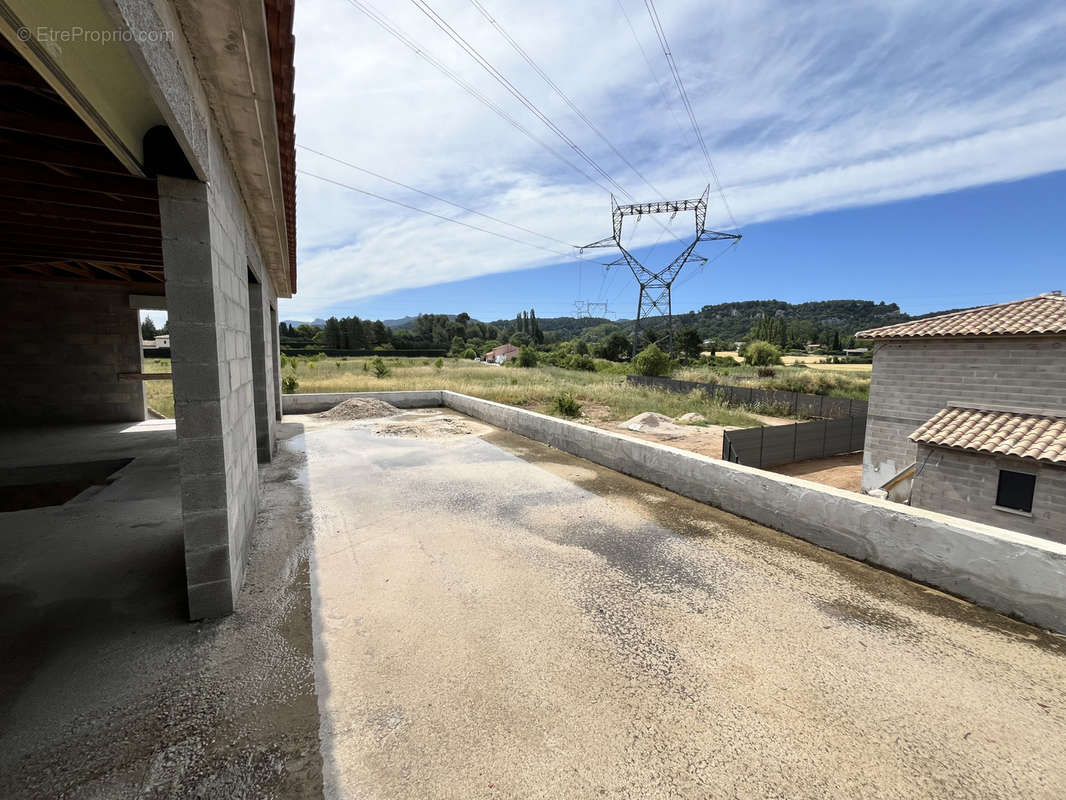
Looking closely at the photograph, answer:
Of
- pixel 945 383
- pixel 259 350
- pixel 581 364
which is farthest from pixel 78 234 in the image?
pixel 581 364

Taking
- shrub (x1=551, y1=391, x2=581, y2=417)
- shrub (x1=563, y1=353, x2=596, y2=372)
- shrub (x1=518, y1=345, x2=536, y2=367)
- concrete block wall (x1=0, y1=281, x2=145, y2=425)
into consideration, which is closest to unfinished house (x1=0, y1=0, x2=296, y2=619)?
Answer: concrete block wall (x1=0, y1=281, x2=145, y2=425)

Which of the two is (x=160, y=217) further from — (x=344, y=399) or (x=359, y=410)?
(x=344, y=399)

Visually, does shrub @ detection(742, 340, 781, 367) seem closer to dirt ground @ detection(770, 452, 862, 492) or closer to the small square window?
dirt ground @ detection(770, 452, 862, 492)

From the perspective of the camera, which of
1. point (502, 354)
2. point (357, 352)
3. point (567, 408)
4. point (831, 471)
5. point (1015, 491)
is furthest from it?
point (502, 354)

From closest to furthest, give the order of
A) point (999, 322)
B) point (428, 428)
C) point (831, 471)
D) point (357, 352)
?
point (999, 322)
point (428, 428)
point (831, 471)
point (357, 352)

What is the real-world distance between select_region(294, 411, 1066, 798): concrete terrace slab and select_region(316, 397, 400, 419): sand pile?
362 inches

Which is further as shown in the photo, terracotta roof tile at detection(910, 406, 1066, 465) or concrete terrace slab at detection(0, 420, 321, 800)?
terracotta roof tile at detection(910, 406, 1066, 465)

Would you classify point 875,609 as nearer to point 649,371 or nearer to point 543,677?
point 543,677

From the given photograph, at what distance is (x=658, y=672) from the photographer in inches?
116

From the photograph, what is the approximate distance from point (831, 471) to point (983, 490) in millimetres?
5436

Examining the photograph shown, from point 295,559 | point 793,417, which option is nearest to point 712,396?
point 793,417

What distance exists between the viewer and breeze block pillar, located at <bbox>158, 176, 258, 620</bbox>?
298 centimetres

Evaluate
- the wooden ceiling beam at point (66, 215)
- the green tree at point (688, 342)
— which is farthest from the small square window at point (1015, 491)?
the green tree at point (688, 342)

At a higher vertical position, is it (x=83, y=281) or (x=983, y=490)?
(x=83, y=281)
